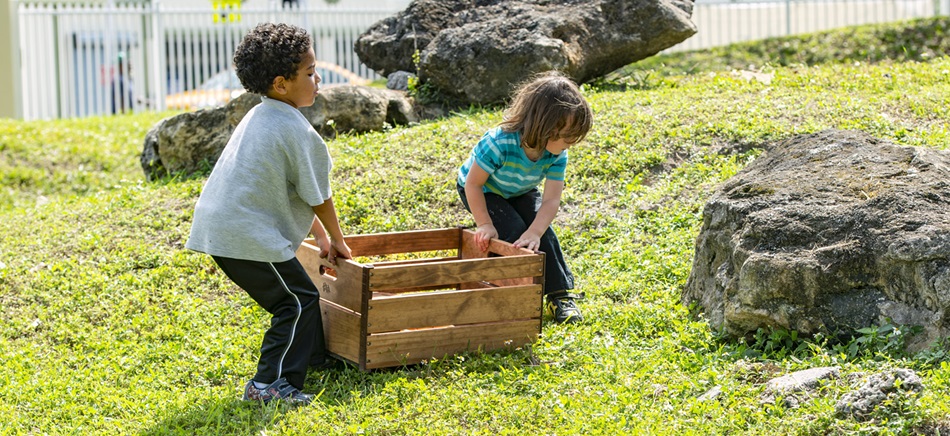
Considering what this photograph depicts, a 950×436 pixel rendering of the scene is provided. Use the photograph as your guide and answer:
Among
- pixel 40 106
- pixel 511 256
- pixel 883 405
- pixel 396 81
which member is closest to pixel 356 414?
pixel 511 256

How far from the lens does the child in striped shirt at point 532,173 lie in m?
4.82

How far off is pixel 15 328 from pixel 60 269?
2.86 ft

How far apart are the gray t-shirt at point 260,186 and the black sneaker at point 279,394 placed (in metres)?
0.57

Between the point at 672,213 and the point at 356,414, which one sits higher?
the point at 672,213

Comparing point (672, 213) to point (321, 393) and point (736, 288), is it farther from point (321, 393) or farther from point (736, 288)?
point (321, 393)

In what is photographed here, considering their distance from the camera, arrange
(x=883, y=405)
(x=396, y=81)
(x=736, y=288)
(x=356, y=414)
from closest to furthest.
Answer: (x=883, y=405) → (x=356, y=414) → (x=736, y=288) → (x=396, y=81)

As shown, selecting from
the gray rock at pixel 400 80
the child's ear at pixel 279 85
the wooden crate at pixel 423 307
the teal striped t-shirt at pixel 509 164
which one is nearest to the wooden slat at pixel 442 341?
the wooden crate at pixel 423 307

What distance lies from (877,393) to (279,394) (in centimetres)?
240

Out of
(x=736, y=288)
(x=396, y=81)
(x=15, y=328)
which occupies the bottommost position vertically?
(x=15, y=328)

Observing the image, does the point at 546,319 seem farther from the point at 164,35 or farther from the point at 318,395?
the point at 164,35

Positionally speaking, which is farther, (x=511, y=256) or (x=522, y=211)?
(x=522, y=211)

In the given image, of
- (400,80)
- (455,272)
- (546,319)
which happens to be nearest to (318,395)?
(455,272)

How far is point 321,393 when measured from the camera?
4375 mm

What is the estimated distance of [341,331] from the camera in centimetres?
462
